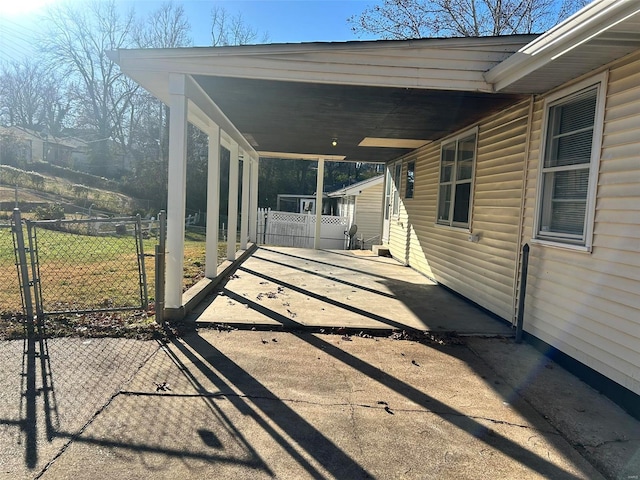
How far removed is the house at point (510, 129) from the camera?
3.27m

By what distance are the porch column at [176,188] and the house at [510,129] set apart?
0.02 m

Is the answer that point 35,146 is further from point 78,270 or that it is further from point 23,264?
point 23,264

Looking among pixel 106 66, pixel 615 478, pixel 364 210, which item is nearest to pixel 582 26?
pixel 615 478

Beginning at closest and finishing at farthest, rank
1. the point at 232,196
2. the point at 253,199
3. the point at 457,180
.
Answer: the point at 457,180
the point at 232,196
the point at 253,199

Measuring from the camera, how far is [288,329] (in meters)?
4.69

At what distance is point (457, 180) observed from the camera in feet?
Answer: 23.4

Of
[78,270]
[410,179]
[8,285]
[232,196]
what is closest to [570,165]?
[232,196]

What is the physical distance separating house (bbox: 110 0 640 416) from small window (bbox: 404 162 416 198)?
2764 millimetres

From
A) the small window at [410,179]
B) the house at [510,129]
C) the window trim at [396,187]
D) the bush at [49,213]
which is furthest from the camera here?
the bush at [49,213]

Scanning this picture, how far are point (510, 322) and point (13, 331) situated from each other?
5.44 meters

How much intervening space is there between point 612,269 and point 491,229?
2417mm

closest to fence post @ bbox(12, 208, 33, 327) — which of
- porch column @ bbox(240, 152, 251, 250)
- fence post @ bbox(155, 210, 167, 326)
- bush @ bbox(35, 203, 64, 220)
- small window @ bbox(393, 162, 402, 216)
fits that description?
fence post @ bbox(155, 210, 167, 326)

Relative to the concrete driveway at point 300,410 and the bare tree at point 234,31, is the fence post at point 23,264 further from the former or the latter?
the bare tree at point 234,31

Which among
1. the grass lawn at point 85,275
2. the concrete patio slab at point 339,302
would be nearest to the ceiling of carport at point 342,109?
the grass lawn at point 85,275
